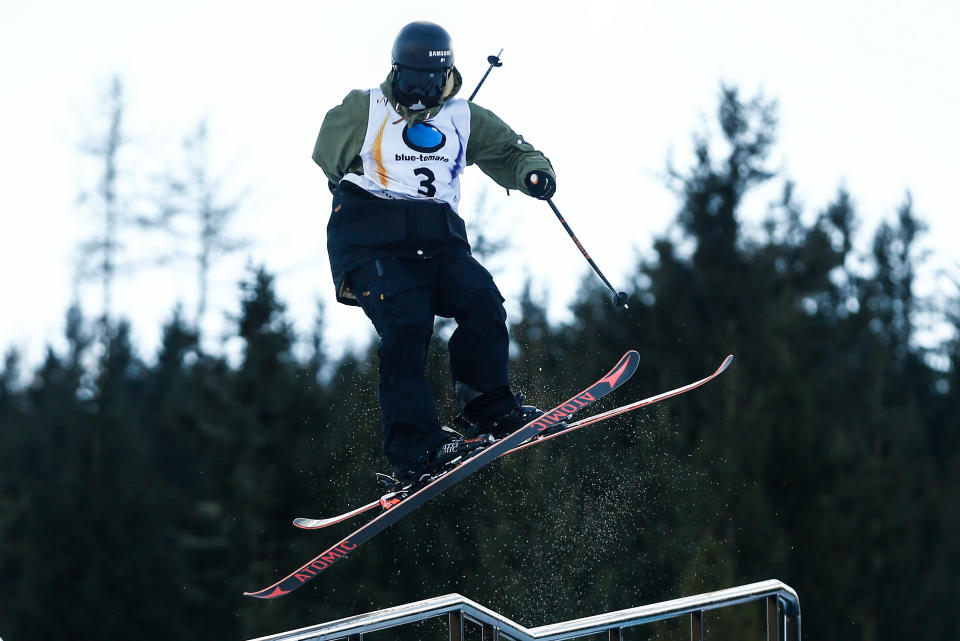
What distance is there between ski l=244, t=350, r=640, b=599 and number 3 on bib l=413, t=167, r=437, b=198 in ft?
3.62

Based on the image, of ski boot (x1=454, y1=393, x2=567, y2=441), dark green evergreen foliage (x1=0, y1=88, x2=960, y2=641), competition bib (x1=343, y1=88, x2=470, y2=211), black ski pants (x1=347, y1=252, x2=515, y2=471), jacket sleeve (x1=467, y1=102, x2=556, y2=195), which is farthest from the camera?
dark green evergreen foliage (x1=0, y1=88, x2=960, y2=641)

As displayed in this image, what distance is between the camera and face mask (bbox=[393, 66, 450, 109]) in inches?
208

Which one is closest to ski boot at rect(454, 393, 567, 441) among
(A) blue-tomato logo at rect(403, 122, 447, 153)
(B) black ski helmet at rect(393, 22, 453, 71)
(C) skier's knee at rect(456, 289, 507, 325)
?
(C) skier's knee at rect(456, 289, 507, 325)

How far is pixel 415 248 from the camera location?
5363mm

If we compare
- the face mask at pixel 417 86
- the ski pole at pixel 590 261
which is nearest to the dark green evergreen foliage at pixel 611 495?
the ski pole at pixel 590 261

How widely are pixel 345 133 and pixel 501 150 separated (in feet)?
2.46

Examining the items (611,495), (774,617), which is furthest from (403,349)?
(611,495)

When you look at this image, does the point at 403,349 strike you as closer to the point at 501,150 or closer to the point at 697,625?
the point at 501,150

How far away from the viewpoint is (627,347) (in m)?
21.8

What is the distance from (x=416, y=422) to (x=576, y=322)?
16.6 metres

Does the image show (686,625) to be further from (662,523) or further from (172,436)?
(172,436)

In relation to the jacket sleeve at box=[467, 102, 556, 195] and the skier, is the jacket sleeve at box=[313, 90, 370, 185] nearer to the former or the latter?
the skier

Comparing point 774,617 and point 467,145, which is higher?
point 467,145

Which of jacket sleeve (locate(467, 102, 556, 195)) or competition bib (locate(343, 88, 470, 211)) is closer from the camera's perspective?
competition bib (locate(343, 88, 470, 211))
